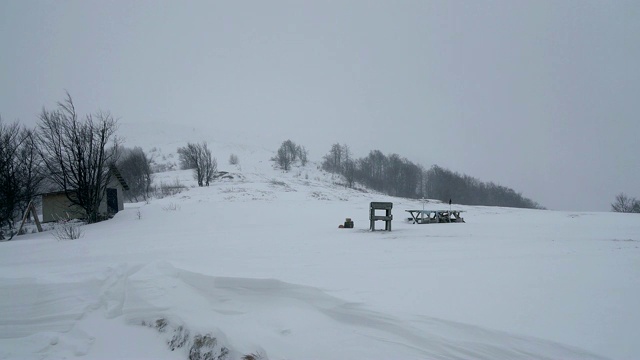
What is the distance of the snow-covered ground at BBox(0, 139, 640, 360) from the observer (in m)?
3.53

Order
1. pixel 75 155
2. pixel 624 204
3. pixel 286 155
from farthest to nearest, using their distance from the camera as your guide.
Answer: pixel 286 155 < pixel 624 204 < pixel 75 155

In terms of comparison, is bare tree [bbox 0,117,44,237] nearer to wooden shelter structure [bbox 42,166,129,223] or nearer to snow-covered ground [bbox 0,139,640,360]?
wooden shelter structure [bbox 42,166,129,223]

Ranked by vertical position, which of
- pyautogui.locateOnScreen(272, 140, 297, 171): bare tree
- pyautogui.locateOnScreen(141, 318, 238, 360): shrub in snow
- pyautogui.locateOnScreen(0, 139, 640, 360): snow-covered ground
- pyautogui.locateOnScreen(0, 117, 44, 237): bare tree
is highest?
pyautogui.locateOnScreen(272, 140, 297, 171): bare tree

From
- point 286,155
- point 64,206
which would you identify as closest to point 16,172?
point 64,206

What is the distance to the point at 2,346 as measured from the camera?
5305 millimetres

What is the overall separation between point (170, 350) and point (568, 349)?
5251 millimetres

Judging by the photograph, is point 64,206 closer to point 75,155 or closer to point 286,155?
point 75,155

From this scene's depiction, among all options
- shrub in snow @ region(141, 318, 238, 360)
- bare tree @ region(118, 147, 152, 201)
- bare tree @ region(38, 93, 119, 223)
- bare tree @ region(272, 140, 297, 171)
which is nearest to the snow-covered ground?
shrub in snow @ region(141, 318, 238, 360)

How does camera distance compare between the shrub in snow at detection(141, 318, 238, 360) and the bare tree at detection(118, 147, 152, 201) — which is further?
the bare tree at detection(118, 147, 152, 201)

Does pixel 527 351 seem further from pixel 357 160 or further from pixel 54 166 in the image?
pixel 357 160

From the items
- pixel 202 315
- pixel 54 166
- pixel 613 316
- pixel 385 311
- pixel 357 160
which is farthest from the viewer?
pixel 357 160

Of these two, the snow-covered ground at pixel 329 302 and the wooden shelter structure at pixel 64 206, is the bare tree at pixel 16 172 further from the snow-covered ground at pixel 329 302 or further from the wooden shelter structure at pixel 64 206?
the snow-covered ground at pixel 329 302

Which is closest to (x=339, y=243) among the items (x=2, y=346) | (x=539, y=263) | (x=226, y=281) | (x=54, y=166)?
(x=226, y=281)

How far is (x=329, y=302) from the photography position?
15.1ft
